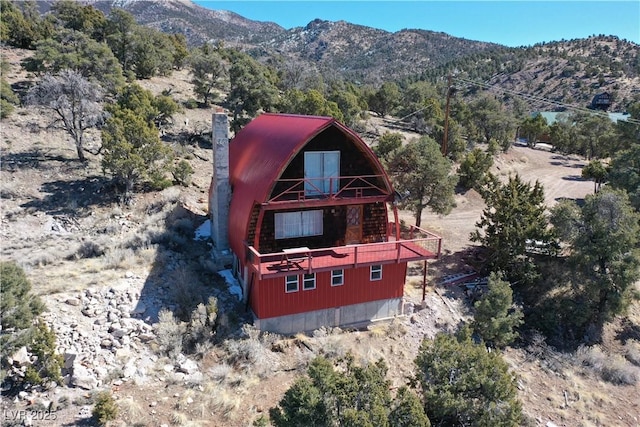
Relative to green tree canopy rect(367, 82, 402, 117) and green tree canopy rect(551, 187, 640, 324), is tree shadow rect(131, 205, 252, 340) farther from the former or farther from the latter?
green tree canopy rect(367, 82, 402, 117)

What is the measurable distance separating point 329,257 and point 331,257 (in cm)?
8

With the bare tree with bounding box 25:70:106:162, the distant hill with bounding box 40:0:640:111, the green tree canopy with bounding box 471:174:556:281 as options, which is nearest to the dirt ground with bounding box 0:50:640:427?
the green tree canopy with bounding box 471:174:556:281

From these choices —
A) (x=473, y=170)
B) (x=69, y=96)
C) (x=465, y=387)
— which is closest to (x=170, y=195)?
(x=69, y=96)

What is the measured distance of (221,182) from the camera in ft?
62.2

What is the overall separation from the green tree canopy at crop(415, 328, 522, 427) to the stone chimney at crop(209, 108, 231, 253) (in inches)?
429

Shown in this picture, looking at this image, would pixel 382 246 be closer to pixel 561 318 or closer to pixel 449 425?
pixel 449 425

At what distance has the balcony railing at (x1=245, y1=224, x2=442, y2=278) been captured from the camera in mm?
15305

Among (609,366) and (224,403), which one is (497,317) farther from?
(224,403)

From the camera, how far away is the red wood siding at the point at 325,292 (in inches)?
626

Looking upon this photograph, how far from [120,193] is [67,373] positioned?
1393cm

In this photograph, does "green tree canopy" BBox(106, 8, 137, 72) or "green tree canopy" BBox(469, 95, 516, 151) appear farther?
"green tree canopy" BBox(469, 95, 516, 151)

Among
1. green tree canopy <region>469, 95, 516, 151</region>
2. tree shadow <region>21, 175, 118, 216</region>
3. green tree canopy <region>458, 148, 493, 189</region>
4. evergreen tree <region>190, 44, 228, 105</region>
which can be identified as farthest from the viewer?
green tree canopy <region>469, 95, 516, 151</region>

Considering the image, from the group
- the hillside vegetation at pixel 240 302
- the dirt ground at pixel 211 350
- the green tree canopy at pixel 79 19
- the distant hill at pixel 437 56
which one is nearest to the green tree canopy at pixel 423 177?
the hillside vegetation at pixel 240 302

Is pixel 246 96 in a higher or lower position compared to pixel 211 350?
higher
